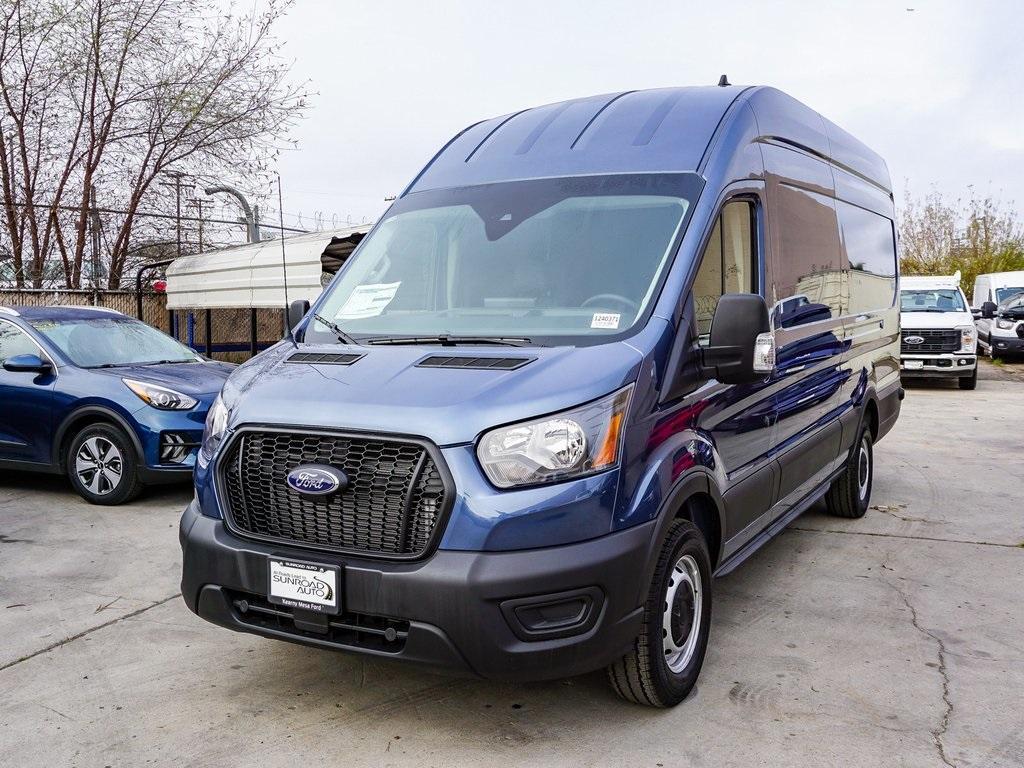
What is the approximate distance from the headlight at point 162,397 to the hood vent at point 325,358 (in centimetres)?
367

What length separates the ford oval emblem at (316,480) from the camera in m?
3.17

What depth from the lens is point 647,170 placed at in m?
4.11

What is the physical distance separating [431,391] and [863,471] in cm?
459

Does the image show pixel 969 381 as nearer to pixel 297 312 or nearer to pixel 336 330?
pixel 297 312

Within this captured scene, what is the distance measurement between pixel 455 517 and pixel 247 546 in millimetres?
829

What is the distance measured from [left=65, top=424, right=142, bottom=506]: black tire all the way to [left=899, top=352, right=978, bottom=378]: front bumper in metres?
13.1

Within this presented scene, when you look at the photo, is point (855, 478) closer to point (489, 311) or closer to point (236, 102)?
point (489, 311)

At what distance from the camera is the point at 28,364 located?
7367 millimetres

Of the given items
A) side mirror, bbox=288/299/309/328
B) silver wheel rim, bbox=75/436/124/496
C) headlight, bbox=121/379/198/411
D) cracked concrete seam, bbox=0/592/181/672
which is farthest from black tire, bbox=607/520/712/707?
silver wheel rim, bbox=75/436/124/496

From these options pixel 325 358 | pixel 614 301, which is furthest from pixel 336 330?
pixel 614 301

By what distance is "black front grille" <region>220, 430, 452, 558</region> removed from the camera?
3.09 meters

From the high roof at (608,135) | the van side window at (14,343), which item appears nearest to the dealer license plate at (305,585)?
the high roof at (608,135)

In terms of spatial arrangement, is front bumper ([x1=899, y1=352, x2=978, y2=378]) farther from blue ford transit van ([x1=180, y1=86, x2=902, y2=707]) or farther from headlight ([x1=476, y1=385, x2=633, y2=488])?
headlight ([x1=476, y1=385, x2=633, y2=488])

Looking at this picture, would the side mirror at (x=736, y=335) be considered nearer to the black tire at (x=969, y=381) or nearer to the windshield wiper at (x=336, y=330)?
the windshield wiper at (x=336, y=330)
